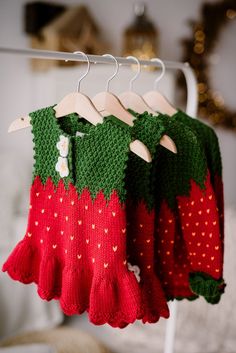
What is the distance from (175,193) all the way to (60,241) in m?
0.27

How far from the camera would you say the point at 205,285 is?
94 cm

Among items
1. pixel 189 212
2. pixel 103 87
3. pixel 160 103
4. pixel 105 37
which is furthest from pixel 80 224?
pixel 105 37

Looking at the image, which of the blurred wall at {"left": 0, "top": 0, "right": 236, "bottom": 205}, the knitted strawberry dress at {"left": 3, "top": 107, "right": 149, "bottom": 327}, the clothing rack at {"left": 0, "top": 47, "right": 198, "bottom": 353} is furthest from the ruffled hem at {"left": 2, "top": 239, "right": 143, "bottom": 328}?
the blurred wall at {"left": 0, "top": 0, "right": 236, "bottom": 205}

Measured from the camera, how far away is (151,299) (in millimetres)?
853

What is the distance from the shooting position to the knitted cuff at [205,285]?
94 centimetres

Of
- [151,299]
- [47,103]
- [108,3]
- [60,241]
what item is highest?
[108,3]

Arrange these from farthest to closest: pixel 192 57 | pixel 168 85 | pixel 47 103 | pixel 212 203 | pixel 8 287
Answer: pixel 192 57 < pixel 47 103 < pixel 168 85 < pixel 8 287 < pixel 212 203

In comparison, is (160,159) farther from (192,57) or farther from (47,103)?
(192,57)

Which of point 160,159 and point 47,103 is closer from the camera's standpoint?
point 160,159

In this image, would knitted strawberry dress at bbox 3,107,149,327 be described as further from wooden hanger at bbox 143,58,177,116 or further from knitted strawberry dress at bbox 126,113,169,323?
wooden hanger at bbox 143,58,177,116

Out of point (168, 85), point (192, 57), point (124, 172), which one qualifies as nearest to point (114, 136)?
point (124, 172)

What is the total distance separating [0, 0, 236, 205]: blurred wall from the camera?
8.30 feet

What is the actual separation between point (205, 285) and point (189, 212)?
16 centimetres

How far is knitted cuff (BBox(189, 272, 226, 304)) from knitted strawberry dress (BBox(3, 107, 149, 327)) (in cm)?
20
